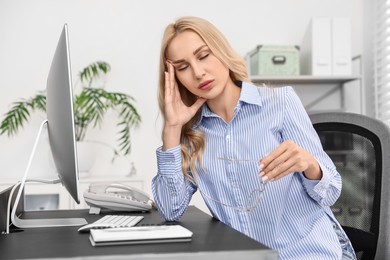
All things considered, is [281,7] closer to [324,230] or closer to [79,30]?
[79,30]

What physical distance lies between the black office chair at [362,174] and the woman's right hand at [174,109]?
1.37 feet

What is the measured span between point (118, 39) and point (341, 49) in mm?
1423

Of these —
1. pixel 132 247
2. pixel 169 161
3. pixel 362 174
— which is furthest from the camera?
pixel 362 174

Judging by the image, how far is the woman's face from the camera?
1530 millimetres

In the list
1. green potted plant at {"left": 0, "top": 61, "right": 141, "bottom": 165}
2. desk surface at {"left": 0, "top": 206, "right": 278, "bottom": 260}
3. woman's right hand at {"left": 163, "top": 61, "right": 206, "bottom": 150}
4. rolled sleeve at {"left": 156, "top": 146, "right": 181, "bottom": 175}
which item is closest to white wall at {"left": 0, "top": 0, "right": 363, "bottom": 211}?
green potted plant at {"left": 0, "top": 61, "right": 141, "bottom": 165}

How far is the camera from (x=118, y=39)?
11.5 ft

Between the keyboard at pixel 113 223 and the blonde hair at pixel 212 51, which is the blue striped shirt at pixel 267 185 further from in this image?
the keyboard at pixel 113 223

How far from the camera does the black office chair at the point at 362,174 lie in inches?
59.1

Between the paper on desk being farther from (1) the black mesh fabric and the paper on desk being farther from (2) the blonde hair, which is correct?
(1) the black mesh fabric

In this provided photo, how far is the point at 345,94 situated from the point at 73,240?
287cm

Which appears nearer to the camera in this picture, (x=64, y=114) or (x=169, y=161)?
(x=64, y=114)

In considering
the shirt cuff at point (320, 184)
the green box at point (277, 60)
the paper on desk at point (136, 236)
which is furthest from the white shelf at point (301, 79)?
the paper on desk at point (136, 236)

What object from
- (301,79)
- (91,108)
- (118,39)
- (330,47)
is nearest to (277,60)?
(301,79)

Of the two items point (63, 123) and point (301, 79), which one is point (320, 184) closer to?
point (63, 123)
